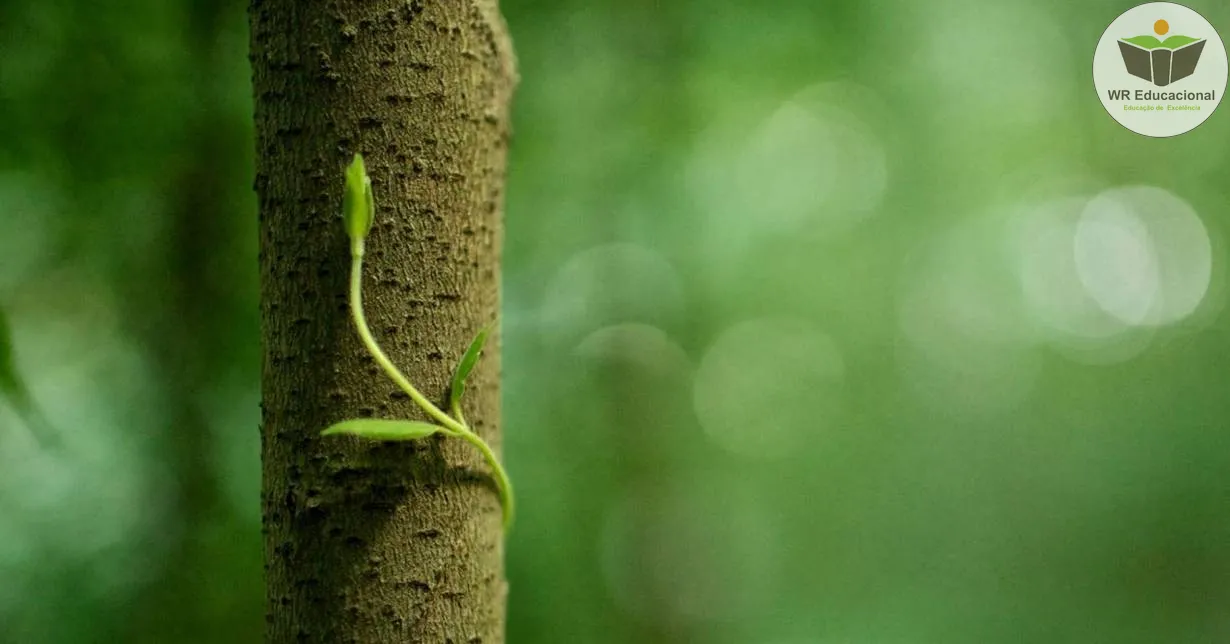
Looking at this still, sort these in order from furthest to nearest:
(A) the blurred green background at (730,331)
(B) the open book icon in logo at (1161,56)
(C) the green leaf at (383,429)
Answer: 1. (A) the blurred green background at (730,331)
2. (B) the open book icon in logo at (1161,56)
3. (C) the green leaf at (383,429)

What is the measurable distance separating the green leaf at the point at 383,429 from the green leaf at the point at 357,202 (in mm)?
84

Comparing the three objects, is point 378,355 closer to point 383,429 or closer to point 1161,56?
point 383,429

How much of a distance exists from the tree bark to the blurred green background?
57 cm

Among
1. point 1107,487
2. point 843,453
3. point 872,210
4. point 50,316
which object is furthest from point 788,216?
point 50,316

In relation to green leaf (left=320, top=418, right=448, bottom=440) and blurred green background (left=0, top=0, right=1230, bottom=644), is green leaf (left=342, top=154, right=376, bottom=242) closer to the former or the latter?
green leaf (left=320, top=418, right=448, bottom=440)

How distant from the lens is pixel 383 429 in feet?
1.17

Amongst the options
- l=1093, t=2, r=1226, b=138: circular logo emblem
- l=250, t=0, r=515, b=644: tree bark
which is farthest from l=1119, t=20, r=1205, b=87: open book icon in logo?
l=250, t=0, r=515, b=644: tree bark

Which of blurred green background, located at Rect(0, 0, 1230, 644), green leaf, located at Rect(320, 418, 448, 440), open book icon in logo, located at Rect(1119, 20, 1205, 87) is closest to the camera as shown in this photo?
green leaf, located at Rect(320, 418, 448, 440)

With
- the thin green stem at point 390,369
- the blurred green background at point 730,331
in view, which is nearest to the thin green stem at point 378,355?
the thin green stem at point 390,369

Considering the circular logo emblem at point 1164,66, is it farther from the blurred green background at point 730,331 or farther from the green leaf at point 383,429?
the green leaf at point 383,429

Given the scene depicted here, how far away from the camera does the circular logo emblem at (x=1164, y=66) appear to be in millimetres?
698

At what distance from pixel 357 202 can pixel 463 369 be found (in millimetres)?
92

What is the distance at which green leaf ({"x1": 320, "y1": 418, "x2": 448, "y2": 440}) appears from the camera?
1.16 feet

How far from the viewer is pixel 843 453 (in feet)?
3.29
